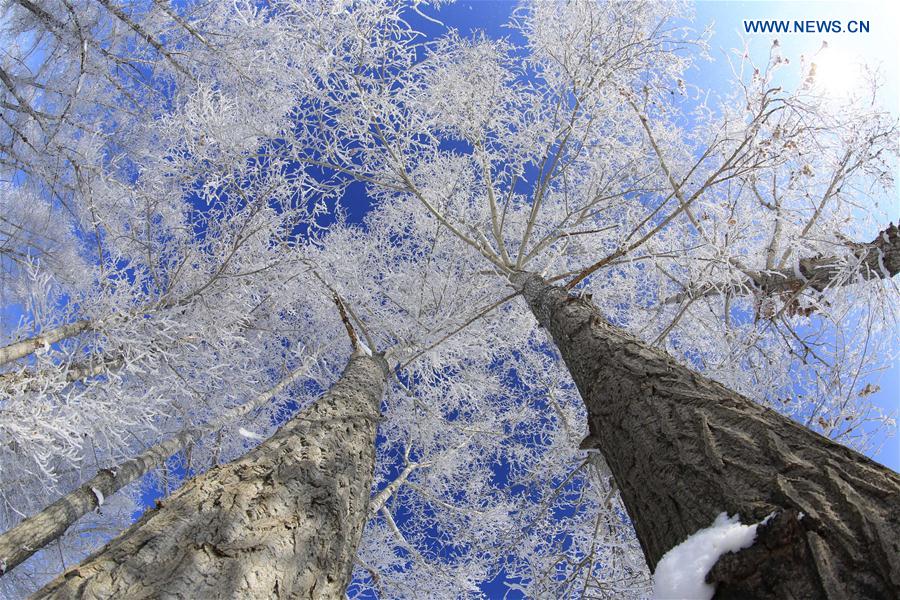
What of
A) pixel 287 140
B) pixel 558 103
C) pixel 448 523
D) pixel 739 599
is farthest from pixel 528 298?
pixel 448 523

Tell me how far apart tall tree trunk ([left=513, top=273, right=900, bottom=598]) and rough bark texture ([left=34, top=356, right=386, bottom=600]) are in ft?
3.07

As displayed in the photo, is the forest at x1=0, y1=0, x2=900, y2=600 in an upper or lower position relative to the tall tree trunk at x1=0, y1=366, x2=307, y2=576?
upper

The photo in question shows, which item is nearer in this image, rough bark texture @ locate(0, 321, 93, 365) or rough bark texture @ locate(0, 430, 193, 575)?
rough bark texture @ locate(0, 430, 193, 575)

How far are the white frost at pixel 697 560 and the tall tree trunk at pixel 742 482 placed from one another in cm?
2

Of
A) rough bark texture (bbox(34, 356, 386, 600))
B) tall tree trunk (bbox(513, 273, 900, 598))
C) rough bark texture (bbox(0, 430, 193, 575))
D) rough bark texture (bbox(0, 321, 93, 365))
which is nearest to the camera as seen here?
tall tree trunk (bbox(513, 273, 900, 598))

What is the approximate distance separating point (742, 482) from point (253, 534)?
1209mm

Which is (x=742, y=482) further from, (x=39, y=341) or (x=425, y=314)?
(x=425, y=314)

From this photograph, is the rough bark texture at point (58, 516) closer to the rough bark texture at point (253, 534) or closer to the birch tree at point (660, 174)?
the rough bark texture at point (253, 534)

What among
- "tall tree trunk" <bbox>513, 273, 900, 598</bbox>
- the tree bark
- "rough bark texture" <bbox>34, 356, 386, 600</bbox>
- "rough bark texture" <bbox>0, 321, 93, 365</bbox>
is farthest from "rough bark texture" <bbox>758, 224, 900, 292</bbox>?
"rough bark texture" <bbox>0, 321, 93, 365</bbox>

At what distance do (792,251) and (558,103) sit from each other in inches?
91.1

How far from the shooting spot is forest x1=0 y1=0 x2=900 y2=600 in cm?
127

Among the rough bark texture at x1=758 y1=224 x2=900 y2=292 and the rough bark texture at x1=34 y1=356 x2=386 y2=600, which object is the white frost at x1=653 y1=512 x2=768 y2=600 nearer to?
the rough bark texture at x1=34 y1=356 x2=386 y2=600

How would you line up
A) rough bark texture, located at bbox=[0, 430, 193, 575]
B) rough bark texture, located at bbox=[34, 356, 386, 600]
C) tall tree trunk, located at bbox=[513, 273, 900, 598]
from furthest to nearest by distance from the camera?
rough bark texture, located at bbox=[0, 430, 193, 575] < rough bark texture, located at bbox=[34, 356, 386, 600] < tall tree trunk, located at bbox=[513, 273, 900, 598]

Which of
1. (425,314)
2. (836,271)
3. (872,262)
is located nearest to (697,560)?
(872,262)
